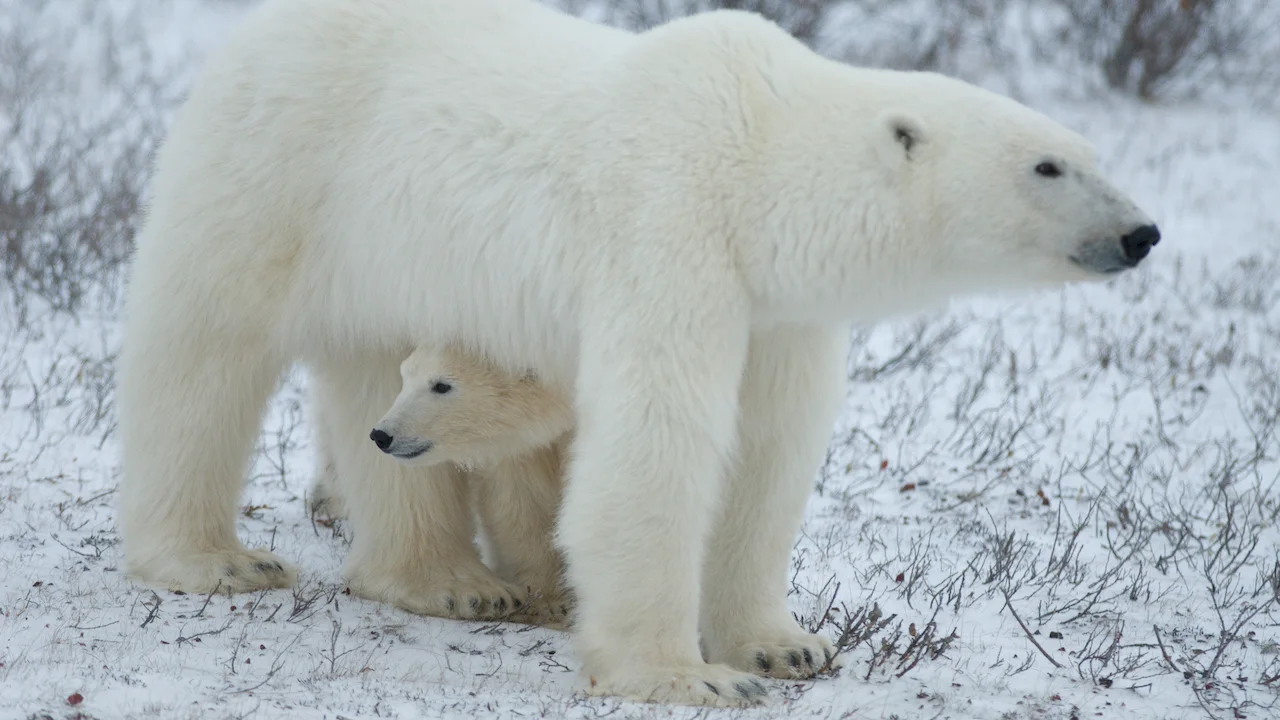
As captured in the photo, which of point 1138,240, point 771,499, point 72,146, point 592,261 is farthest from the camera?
point 72,146

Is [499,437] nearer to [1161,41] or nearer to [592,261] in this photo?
[592,261]

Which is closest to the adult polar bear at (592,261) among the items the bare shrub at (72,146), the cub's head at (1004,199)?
the cub's head at (1004,199)

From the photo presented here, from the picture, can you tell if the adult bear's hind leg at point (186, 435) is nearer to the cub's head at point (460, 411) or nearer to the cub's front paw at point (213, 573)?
the cub's front paw at point (213, 573)

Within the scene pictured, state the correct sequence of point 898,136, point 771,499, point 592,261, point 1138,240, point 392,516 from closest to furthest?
point 1138,240 → point 898,136 → point 592,261 → point 771,499 → point 392,516

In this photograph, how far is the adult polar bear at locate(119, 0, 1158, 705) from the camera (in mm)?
2805

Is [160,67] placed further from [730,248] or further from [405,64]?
[730,248]

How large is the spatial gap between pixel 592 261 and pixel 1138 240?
43.1 inches

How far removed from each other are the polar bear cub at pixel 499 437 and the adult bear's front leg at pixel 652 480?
60 cm

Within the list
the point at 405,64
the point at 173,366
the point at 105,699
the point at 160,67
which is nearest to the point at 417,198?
the point at 405,64

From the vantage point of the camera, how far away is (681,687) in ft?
9.29

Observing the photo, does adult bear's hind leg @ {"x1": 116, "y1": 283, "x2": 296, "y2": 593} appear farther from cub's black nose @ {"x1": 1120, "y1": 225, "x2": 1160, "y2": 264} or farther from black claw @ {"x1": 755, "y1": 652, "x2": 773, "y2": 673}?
cub's black nose @ {"x1": 1120, "y1": 225, "x2": 1160, "y2": 264}

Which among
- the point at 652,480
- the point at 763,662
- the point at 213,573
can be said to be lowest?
the point at 213,573

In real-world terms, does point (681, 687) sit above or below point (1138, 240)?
below

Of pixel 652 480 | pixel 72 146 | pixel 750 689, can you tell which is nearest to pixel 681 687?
pixel 750 689
